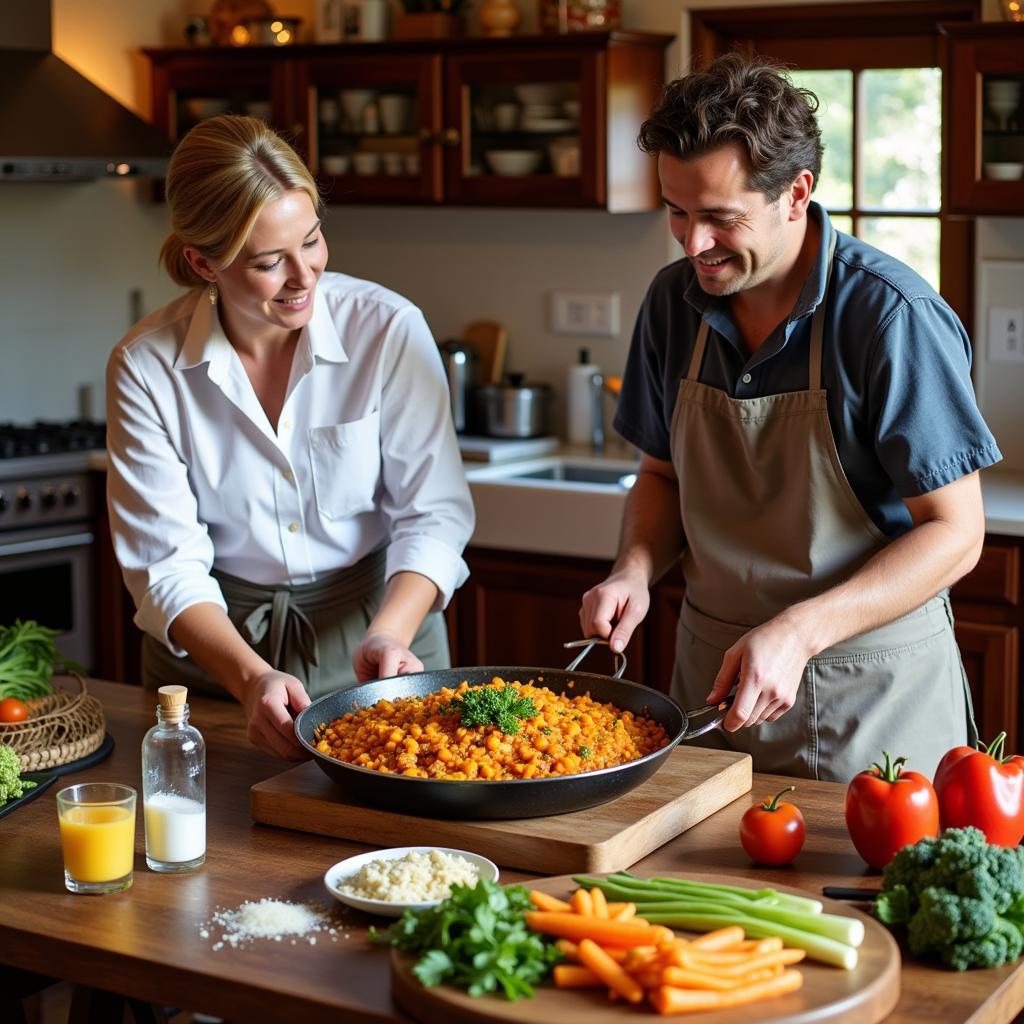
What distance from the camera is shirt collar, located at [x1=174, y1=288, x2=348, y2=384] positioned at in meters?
2.41

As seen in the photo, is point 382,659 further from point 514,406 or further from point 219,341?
point 514,406

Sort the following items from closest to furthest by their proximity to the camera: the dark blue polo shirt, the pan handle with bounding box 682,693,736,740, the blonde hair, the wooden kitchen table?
the wooden kitchen table, the pan handle with bounding box 682,693,736,740, the dark blue polo shirt, the blonde hair

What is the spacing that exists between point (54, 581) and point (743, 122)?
9.73ft

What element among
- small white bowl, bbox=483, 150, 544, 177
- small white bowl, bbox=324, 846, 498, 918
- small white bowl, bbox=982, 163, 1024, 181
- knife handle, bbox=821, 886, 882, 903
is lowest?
knife handle, bbox=821, 886, 882, 903

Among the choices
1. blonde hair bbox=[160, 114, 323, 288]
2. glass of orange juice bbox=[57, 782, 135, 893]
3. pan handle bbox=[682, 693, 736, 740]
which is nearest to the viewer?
glass of orange juice bbox=[57, 782, 135, 893]

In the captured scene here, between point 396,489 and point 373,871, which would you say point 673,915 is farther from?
point 396,489

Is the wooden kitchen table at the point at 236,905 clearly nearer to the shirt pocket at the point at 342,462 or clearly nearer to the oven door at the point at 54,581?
the shirt pocket at the point at 342,462

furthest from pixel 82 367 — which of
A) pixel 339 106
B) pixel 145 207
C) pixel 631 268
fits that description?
pixel 631 268

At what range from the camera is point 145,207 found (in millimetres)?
5180

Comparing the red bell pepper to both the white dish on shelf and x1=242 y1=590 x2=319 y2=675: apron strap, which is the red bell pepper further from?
the white dish on shelf

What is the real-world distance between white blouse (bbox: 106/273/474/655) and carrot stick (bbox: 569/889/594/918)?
Result: 93cm

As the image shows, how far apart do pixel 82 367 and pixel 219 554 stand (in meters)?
2.71

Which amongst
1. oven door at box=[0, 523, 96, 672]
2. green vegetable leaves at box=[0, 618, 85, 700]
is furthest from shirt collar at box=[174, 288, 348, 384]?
oven door at box=[0, 523, 96, 672]

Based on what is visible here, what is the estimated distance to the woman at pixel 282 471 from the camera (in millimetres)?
2361
